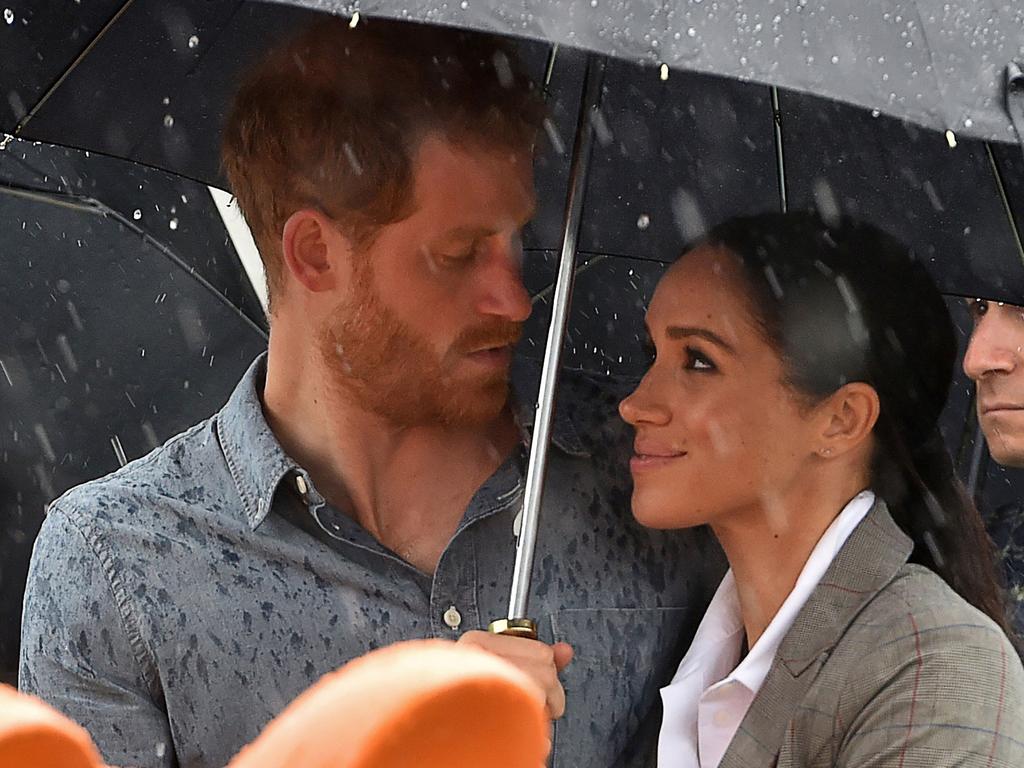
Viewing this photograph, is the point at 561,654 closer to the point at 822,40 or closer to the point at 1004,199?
the point at 822,40

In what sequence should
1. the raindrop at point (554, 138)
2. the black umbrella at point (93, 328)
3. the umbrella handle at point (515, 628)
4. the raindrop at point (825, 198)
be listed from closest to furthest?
1. the umbrella handle at point (515, 628)
2. the raindrop at point (825, 198)
3. the raindrop at point (554, 138)
4. the black umbrella at point (93, 328)

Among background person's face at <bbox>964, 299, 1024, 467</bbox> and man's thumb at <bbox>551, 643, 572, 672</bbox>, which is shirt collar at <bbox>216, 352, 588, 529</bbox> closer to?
man's thumb at <bbox>551, 643, 572, 672</bbox>

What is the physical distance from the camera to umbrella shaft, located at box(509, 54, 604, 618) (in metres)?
2.76

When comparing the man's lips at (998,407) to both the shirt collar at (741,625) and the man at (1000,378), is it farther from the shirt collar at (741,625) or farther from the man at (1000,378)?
the shirt collar at (741,625)

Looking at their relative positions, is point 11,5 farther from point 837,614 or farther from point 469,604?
point 837,614

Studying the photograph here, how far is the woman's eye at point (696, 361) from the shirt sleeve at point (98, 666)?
41.6 inches

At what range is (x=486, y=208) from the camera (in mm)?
3115

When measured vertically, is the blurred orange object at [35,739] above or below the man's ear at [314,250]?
below

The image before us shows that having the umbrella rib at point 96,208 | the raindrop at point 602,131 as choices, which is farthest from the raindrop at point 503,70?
the umbrella rib at point 96,208

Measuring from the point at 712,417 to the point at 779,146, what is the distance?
2.57ft

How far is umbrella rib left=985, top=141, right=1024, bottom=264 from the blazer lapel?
69 cm

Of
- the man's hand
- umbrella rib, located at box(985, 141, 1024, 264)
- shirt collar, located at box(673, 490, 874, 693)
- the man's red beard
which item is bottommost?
the man's hand

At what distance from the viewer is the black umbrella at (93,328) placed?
4820 mm

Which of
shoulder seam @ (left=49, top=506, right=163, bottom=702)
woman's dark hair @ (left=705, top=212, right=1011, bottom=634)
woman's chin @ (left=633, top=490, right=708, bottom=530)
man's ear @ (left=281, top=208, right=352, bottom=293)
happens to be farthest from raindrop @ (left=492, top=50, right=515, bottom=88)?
shoulder seam @ (left=49, top=506, right=163, bottom=702)
